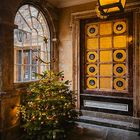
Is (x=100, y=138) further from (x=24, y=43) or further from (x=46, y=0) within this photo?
(x=46, y=0)

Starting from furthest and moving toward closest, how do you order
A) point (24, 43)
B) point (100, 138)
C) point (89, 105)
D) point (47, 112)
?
point (89, 105) → point (24, 43) → point (100, 138) → point (47, 112)

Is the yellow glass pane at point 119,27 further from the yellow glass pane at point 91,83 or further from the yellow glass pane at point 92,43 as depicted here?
the yellow glass pane at point 91,83

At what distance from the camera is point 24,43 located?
12.5 feet

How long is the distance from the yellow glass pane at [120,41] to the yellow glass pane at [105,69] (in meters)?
0.52

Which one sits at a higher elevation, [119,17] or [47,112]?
[119,17]

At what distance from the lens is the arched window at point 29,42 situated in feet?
11.9

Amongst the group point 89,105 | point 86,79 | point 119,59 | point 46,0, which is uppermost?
point 46,0

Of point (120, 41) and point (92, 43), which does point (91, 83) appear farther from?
point (120, 41)

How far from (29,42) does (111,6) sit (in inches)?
91.9

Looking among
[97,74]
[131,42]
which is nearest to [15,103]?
[97,74]

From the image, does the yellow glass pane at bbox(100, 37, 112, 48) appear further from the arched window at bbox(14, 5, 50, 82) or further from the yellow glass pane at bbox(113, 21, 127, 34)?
the arched window at bbox(14, 5, 50, 82)

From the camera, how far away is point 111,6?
86.4 inches

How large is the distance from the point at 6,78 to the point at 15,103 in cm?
54

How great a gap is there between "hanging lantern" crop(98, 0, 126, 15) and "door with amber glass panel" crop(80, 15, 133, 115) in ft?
5.75
